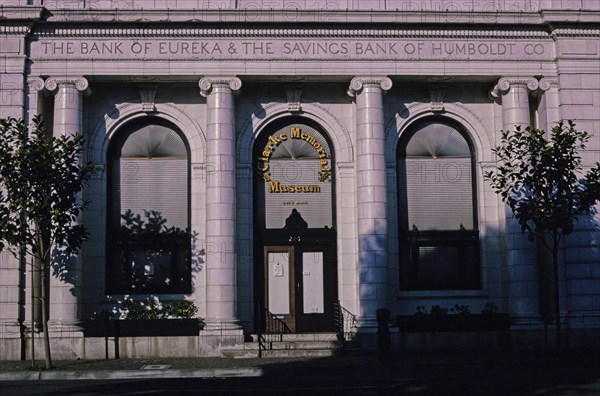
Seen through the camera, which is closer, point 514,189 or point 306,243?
point 514,189

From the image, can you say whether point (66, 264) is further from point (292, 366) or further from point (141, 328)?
point (292, 366)

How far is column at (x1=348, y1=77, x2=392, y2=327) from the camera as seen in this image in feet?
89.1

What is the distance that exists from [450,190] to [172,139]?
877 centimetres

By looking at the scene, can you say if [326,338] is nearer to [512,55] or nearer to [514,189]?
[514,189]

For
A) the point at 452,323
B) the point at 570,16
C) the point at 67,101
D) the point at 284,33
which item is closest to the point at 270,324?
the point at 452,323

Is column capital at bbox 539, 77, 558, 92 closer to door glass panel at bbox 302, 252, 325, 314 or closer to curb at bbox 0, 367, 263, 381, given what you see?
door glass panel at bbox 302, 252, 325, 314

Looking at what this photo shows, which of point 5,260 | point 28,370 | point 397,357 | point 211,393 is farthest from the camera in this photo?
point 5,260

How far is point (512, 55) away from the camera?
2838 cm

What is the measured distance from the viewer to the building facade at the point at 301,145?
2736cm

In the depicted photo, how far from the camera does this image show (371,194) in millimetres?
27531

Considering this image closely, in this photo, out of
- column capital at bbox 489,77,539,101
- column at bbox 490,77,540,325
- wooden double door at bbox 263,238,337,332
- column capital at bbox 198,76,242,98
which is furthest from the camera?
wooden double door at bbox 263,238,337,332

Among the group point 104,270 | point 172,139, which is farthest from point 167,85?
point 104,270

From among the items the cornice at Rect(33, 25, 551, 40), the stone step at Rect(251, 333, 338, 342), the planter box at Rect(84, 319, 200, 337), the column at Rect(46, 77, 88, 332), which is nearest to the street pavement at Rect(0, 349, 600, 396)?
the planter box at Rect(84, 319, 200, 337)

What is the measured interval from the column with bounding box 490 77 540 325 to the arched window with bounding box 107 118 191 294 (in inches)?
378
